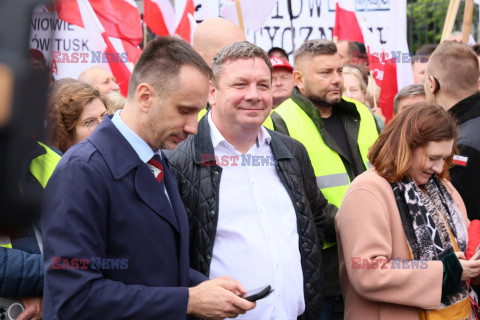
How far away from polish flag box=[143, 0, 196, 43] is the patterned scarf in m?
3.83

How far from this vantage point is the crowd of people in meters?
1.99

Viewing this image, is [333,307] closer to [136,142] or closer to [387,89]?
[136,142]

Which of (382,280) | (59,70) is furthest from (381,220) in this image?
(59,70)

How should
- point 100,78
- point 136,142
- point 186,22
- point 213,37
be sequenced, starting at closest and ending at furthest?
point 136,142, point 213,37, point 100,78, point 186,22

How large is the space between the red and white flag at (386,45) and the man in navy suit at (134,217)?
186 inches

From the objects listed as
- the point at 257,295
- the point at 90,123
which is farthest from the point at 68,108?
the point at 257,295

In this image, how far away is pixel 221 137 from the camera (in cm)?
295

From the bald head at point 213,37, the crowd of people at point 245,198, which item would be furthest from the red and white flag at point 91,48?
the crowd of people at point 245,198

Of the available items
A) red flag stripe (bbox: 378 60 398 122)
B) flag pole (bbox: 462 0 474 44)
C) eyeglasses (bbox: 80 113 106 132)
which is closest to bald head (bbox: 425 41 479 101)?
flag pole (bbox: 462 0 474 44)

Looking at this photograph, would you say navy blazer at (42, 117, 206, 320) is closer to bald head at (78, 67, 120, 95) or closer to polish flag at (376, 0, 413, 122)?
bald head at (78, 67, 120, 95)

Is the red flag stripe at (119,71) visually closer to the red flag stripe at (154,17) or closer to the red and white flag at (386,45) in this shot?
the red flag stripe at (154,17)

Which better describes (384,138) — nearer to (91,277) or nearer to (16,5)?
(91,277)

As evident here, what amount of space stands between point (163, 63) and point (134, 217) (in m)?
0.60

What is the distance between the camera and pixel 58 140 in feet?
10.7
